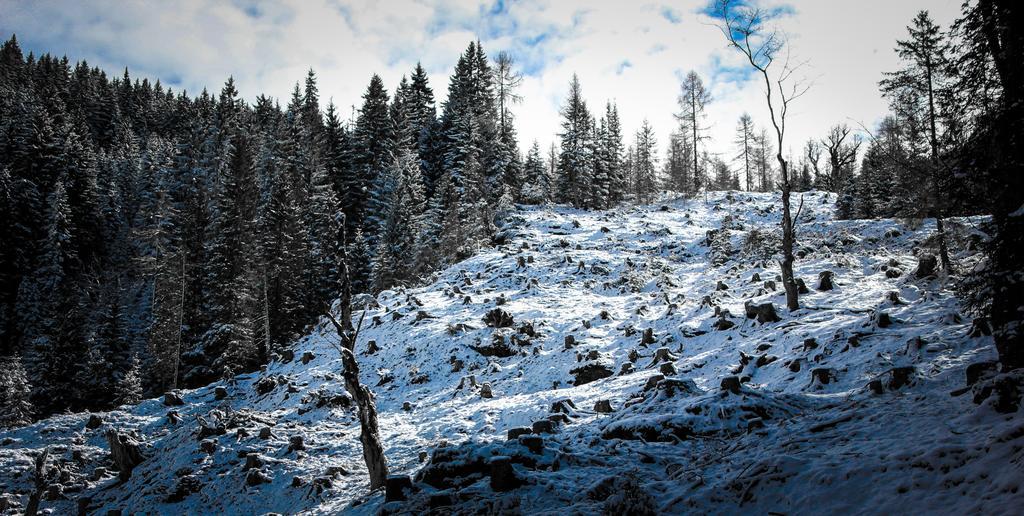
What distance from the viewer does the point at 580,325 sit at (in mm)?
20562

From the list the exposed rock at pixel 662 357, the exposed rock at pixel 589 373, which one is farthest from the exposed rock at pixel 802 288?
the exposed rock at pixel 589 373

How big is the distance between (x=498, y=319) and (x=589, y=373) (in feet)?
19.5

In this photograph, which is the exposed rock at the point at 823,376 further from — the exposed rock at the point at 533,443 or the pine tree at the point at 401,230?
the pine tree at the point at 401,230

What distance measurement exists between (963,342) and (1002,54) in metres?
5.87

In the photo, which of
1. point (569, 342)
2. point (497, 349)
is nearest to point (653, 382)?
point (569, 342)

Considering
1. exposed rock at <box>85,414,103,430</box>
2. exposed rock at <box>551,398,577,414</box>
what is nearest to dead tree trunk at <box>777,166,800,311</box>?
exposed rock at <box>551,398,577,414</box>

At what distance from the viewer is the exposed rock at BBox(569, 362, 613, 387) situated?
638 inches

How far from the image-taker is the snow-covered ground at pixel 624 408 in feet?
19.1

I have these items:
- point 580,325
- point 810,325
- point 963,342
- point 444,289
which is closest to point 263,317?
point 444,289

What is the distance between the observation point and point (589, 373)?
16.4 meters

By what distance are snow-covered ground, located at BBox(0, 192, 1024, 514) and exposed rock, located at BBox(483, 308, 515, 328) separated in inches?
16.9

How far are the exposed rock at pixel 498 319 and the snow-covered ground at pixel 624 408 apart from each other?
1.41 ft

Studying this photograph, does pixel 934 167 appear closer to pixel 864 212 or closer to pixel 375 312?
pixel 864 212

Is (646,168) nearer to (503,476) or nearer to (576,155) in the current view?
(576,155)
